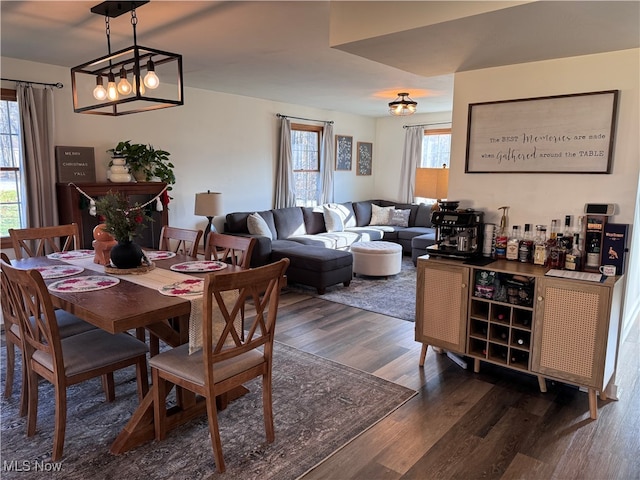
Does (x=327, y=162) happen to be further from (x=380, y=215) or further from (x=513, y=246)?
(x=513, y=246)

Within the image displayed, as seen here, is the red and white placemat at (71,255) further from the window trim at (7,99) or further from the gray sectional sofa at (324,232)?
the gray sectional sofa at (324,232)

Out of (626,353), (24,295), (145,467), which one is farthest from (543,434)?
(24,295)

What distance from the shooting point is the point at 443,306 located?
2973mm

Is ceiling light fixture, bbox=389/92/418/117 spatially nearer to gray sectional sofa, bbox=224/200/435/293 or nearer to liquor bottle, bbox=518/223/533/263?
gray sectional sofa, bbox=224/200/435/293

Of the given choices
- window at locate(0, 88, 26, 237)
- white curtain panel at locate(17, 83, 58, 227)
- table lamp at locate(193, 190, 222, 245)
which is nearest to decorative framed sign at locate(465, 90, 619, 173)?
table lamp at locate(193, 190, 222, 245)

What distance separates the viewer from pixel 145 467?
205 cm

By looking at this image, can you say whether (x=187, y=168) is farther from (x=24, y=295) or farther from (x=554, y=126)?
(x=554, y=126)

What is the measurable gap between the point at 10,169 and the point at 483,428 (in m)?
4.46

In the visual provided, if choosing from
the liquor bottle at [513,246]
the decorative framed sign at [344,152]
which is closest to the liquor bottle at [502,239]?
the liquor bottle at [513,246]

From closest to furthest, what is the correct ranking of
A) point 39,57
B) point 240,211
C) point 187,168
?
point 39,57, point 187,168, point 240,211

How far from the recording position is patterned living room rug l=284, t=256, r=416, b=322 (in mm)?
4445

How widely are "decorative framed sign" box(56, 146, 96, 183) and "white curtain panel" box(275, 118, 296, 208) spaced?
8.88ft

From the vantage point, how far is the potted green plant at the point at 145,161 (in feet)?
15.2

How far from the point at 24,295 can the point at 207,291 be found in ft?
2.99
